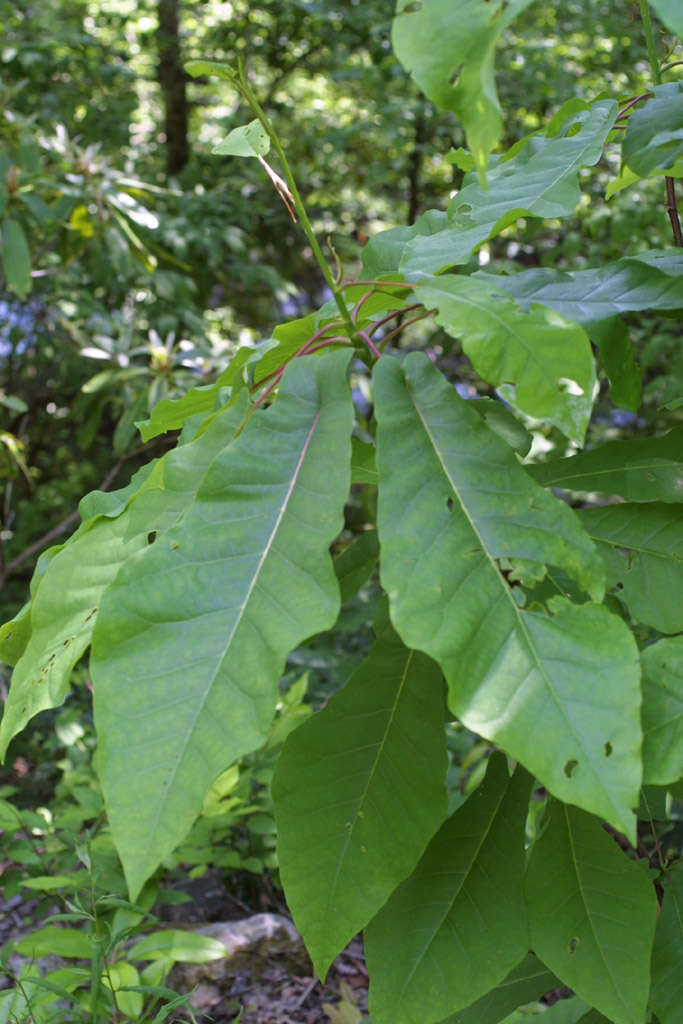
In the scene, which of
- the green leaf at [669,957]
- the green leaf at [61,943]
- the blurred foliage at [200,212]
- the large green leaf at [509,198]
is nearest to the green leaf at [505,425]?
the large green leaf at [509,198]

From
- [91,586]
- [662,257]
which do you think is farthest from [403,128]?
[91,586]

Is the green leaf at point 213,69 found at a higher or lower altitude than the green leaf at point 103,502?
higher

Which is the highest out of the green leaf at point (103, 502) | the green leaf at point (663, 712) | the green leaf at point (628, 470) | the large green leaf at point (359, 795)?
the green leaf at point (103, 502)

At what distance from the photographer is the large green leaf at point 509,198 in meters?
0.85

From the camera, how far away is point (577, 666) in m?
0.65

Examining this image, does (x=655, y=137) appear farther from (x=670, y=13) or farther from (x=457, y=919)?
(x=457, y=919)

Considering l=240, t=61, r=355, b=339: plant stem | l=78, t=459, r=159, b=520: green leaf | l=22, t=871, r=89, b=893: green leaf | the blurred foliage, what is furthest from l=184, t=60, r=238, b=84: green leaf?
the blurred foliage

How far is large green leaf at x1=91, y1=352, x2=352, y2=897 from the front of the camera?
62 cm

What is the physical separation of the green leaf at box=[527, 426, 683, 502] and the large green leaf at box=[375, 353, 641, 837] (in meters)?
0.19

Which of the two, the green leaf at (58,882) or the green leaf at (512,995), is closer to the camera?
the green leaf at (512,995)

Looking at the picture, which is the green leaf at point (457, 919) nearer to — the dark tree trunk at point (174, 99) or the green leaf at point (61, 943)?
the green leaf at point (61, 943)

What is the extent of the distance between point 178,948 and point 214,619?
1012 millimetres

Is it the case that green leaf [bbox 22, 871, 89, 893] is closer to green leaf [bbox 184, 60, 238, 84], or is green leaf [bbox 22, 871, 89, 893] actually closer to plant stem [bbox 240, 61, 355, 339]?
plant stem [bbox 240, 61, 355, 339]

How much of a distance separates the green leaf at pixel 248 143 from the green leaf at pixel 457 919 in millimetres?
666
